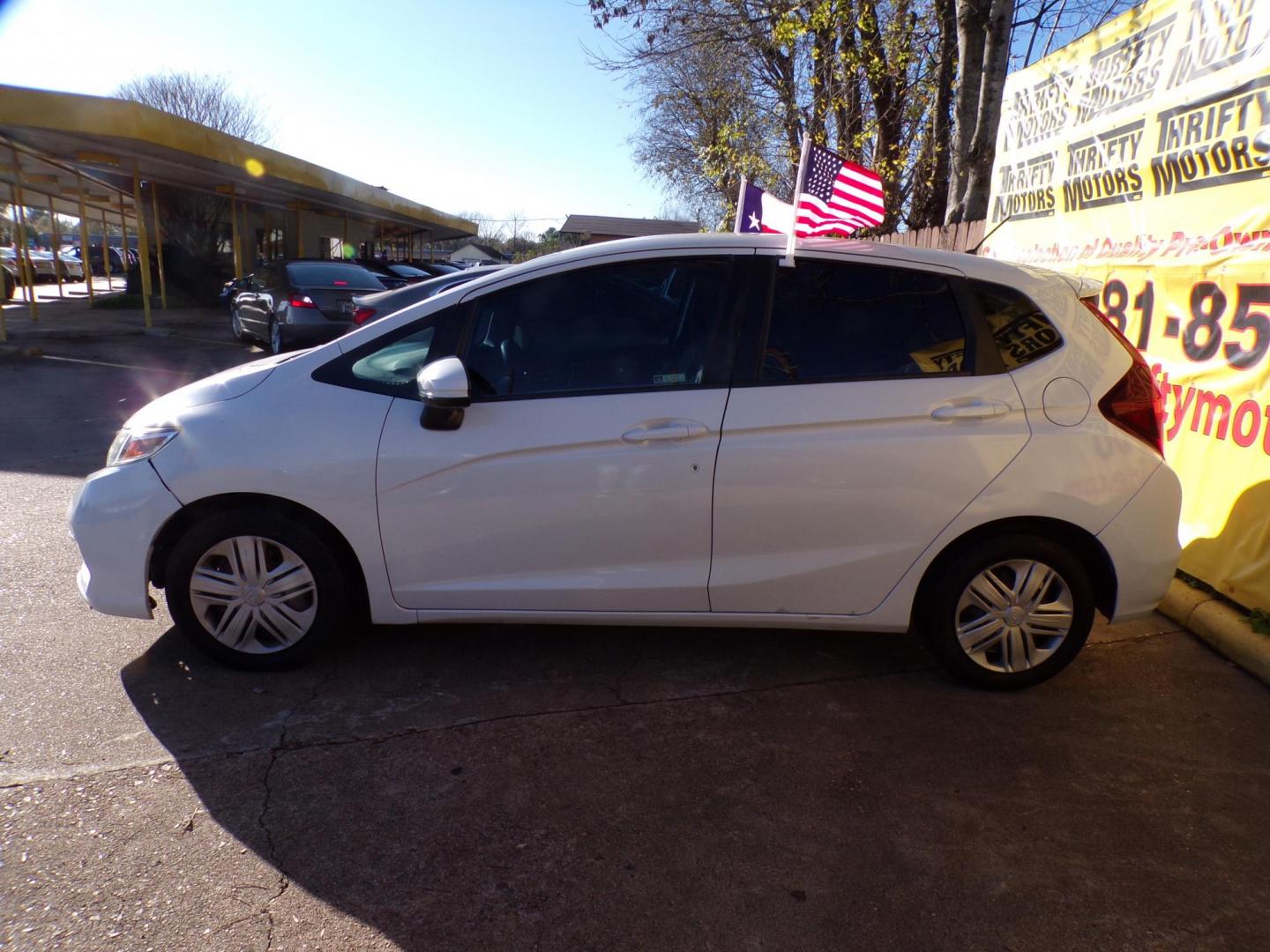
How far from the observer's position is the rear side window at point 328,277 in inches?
549

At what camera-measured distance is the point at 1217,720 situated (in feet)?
12.3

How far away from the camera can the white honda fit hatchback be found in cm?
358

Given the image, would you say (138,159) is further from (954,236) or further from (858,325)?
(858,325)

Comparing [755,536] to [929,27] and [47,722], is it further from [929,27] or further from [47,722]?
[929,27]

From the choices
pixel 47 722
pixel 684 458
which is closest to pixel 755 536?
pixel 684 458

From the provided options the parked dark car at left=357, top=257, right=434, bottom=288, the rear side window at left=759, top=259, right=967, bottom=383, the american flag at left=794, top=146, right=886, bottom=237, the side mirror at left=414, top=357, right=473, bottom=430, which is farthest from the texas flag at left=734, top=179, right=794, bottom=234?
the parked dark car at left=357, top=257, right=434, bottom=288

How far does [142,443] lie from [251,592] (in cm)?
73

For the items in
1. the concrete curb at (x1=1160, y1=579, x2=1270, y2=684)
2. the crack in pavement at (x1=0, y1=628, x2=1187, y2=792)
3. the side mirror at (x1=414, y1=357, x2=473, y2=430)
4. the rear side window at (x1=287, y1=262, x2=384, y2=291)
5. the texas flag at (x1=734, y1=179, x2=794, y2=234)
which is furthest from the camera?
the rear side window at (x1=287, y1=262, x2=384, y2=291)

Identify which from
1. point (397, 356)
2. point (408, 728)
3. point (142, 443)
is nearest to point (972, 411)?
point (397, 356)

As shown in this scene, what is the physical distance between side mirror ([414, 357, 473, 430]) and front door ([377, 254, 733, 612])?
0.04 meters

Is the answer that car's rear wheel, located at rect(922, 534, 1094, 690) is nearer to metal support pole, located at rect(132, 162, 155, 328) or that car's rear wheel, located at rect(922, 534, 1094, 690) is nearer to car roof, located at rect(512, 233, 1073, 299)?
car roof, located at rect(512, 233, 1073, 299)

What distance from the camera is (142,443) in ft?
12.2

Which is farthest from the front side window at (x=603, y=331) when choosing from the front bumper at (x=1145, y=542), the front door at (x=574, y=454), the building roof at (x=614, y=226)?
the building roof at (x=614, y=226)

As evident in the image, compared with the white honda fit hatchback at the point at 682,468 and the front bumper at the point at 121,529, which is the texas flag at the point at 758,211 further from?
the front bumper at the point at 121,529
